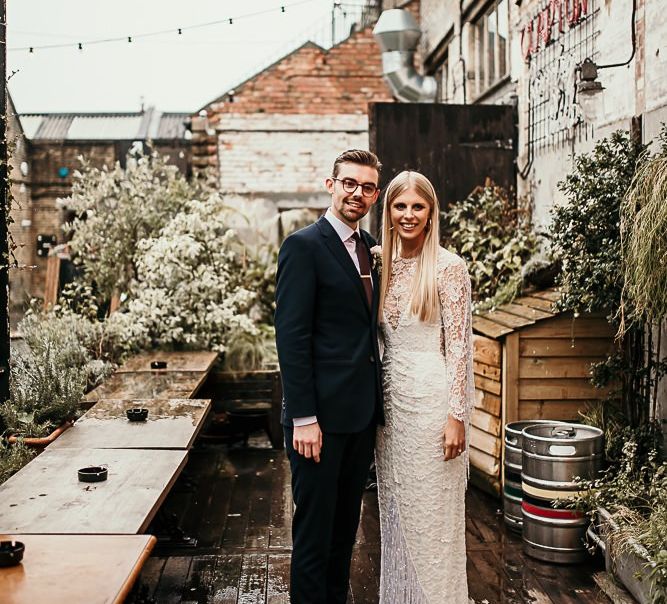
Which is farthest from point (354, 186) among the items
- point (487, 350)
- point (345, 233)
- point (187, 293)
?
point (187, 293)

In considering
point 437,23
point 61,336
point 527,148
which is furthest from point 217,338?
point 437,23

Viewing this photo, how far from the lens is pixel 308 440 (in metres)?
3.12

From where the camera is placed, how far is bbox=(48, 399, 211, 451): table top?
13.2ft

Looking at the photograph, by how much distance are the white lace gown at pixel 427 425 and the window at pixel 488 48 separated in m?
5.33

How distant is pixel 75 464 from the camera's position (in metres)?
3.65

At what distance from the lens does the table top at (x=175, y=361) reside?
646 centimetres

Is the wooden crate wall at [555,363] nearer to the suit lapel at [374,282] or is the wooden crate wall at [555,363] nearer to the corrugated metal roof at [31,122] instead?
the suit lapel at [374,282]

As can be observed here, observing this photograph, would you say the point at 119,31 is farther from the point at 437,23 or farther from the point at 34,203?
the point at 34,203

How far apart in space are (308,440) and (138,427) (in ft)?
5.02

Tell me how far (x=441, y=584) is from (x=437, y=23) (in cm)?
909

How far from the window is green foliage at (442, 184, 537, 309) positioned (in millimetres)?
1497

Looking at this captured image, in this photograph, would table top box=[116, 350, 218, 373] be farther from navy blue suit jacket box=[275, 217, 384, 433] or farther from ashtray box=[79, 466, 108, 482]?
navy blue suit jacket box=[275, 217, 384, 433]

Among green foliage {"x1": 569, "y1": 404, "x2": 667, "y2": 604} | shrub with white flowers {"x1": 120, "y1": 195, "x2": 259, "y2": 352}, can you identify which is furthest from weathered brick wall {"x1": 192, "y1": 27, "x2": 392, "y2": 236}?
green foliage {"x1": 569, "y1": 404, "x2": 667, "y2": 604}

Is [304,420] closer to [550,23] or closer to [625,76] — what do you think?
[625,76]
